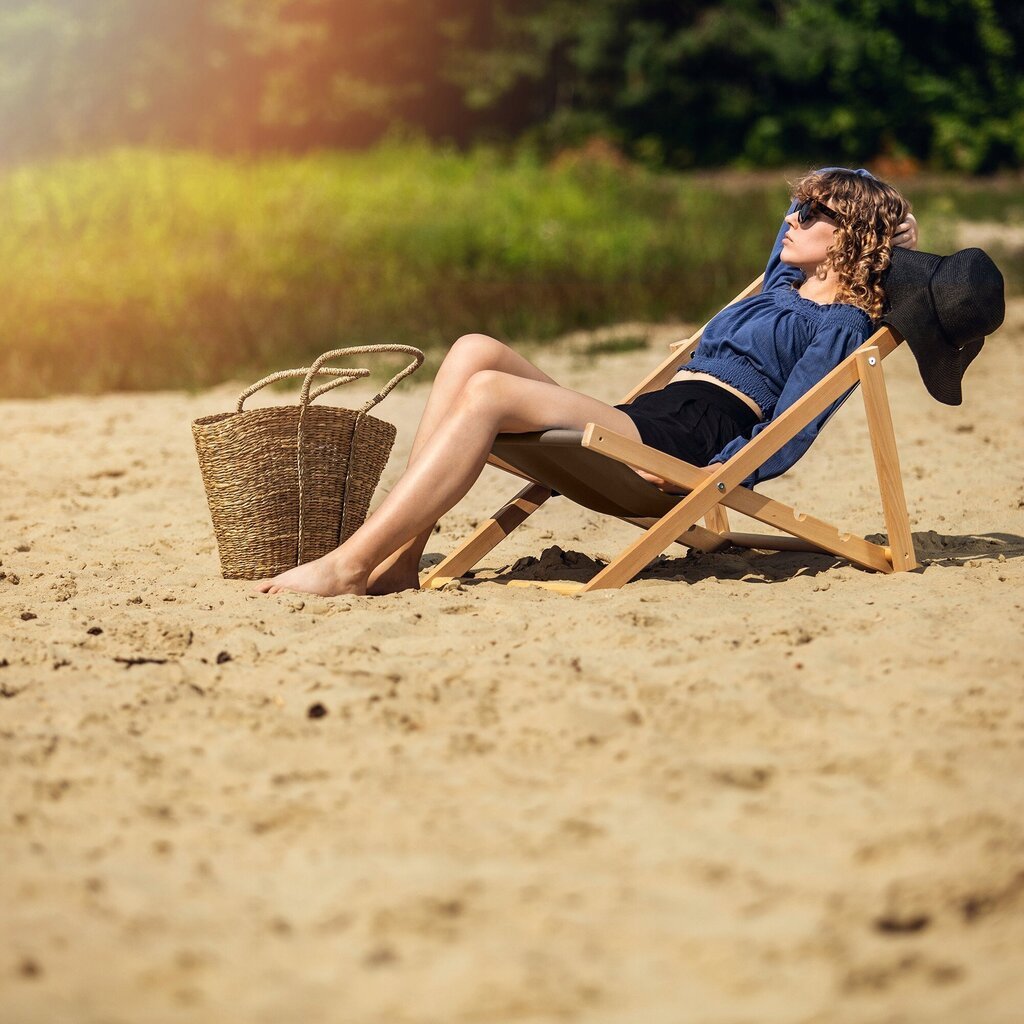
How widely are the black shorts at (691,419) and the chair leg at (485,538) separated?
40 centimetres

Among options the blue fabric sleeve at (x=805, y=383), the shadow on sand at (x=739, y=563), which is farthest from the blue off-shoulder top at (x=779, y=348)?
the shadow on sand at (x=739, y=563)

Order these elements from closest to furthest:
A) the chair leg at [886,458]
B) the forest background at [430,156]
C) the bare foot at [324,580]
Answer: the bare foot at [324,580] < the chair leg at [886,458] < the forest background at [430,156]

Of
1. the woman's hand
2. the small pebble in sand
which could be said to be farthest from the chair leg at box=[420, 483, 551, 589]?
the small pebble in sand

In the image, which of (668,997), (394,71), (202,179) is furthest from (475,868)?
(394,71)

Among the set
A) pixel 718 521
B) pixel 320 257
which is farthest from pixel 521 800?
pixel 320 257

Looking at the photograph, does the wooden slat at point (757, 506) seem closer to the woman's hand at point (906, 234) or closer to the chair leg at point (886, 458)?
the chair leg at point (886, 458)

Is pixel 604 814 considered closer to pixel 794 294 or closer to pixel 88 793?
pixel 88 793

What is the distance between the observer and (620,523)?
502 centimetres

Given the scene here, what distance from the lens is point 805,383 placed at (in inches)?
153

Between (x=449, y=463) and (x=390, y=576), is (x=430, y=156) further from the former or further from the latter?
(x=449, y=463)

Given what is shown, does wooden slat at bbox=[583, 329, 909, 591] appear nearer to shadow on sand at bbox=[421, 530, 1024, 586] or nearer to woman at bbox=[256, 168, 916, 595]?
Answer: woman at bbox=[256, 168, 916, 595]

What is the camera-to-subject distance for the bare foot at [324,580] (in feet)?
11.9

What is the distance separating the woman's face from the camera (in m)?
4.05

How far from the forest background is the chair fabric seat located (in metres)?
4.40
